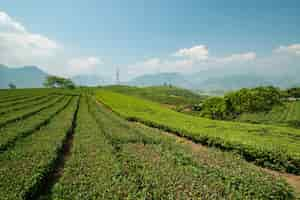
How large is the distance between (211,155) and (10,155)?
34.4 ft

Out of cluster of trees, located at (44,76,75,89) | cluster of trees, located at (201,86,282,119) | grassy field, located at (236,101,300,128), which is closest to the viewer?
cluster of trees, located at (201,86,282,119)

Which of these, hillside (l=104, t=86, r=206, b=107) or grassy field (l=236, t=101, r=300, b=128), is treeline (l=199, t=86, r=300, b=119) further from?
hillside (l=104, t=86, r=206, b=107)

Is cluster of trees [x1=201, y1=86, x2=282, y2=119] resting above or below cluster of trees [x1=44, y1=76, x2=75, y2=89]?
below

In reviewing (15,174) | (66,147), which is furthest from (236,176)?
(66,147)

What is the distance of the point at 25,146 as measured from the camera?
8781 millimetres

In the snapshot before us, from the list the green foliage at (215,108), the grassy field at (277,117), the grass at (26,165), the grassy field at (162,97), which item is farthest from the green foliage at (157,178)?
the grassy field at (162,97)

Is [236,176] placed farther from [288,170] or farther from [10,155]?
[10,155]

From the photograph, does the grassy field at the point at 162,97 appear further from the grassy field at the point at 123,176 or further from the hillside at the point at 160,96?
the grassy field at the point at 123,176

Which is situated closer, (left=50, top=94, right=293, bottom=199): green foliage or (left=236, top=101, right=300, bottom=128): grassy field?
(left=50, top=94, right=293, bottom=199): green foliage

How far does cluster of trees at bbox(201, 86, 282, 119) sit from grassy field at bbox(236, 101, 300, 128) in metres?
1.69

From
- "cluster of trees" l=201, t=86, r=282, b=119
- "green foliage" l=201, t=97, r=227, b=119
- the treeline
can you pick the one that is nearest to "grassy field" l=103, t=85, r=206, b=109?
"green foliage" l=201, t=97, r=227, b=119

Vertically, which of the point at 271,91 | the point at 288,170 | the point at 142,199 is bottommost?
the point at 288,170

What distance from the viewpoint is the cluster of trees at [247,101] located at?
32.0 m

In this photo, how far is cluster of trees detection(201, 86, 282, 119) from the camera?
3203 centimetres
